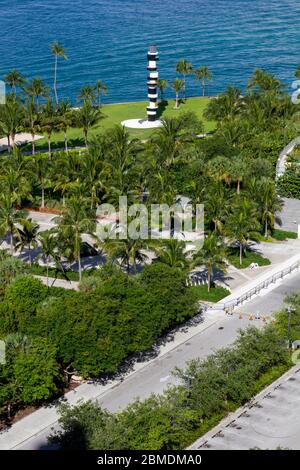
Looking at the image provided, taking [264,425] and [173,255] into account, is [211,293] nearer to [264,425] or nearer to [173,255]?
[173,255]

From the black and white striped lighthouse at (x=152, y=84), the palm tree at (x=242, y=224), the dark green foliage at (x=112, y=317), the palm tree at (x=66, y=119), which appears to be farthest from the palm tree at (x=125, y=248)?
the black and white striped lighthouse at (x=152, y=84)

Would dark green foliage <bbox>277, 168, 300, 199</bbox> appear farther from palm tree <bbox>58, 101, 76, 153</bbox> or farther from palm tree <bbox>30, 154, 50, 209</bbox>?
palm tree <bbox>58, 101, 76, 153</bbox>

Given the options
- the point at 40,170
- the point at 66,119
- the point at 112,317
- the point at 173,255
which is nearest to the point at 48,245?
the point at 173,255

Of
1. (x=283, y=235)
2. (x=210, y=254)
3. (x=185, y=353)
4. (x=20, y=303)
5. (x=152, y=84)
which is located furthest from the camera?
(x=152, y=84)

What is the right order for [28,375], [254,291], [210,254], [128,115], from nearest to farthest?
[28,375] < [210,254] < [254,291] < [128,115]

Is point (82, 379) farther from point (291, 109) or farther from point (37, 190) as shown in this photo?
point (291, 109)

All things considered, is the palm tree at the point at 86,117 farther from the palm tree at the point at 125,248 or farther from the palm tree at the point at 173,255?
the palm tree at the point at 173,255
